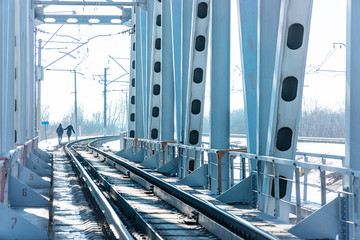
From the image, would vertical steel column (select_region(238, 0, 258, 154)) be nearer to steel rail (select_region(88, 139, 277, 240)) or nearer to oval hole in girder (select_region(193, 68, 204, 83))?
steel rail (select_region(88, 139, 277, 240))

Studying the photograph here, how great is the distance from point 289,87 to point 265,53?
125cm

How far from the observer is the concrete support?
8.65m

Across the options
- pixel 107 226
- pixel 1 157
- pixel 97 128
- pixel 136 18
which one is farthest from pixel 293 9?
pixel 97 128

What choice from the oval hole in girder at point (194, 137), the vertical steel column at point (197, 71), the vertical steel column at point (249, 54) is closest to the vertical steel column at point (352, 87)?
the vertical steel column at point (249, 54)

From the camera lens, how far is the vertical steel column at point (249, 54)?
11.3 meters

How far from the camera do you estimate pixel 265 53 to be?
9.92 m

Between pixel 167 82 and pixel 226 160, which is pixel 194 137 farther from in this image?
pixel 167 82

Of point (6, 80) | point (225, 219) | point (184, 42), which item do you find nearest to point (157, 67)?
point (184, 42)

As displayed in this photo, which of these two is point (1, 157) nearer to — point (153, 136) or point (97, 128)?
point (153, 136)

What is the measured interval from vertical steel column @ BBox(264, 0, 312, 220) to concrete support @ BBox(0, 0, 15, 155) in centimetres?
413

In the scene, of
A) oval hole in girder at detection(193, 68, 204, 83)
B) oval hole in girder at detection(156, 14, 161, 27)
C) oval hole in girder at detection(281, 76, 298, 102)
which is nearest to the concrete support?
oval hole in girder at detection(281, 76, 298, 102)

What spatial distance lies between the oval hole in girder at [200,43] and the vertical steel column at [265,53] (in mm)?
4906

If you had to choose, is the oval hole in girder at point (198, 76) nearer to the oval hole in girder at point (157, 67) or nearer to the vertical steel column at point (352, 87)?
the oval hole in girder at point (157, 67)

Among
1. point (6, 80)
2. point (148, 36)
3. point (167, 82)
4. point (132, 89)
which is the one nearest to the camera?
point (6, 80)
